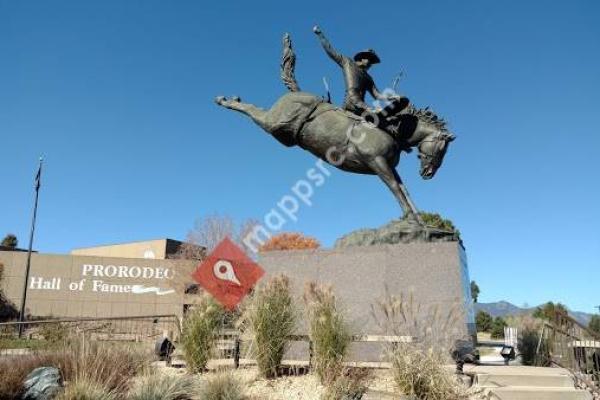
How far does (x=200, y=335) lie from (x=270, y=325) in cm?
109

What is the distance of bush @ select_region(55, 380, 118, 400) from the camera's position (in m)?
5.00

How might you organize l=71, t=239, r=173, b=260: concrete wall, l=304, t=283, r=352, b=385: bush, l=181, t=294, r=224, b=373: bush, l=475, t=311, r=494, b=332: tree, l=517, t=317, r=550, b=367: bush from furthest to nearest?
l=71, t=239, r=173, b=260: concrete wall < l=475, t=311, r=494, b=332: tree < l=517, t=317, r=550, b=367: bush < l=181, t=294, r=224, b=373: bush < l=304, t=283, r=352, b=385: bush

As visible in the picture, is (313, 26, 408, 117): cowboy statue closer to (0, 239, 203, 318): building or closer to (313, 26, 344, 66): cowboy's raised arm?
(313, 26, 344, 66): cowboy's raised arm

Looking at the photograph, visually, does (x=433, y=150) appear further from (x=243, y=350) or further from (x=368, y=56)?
(x=243, y=350)

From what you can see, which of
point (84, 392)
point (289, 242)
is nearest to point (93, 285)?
point (289, 242)

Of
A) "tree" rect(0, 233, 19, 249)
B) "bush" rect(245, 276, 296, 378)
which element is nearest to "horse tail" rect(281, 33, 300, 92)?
"bush" rect(245, 276, 296, 378)

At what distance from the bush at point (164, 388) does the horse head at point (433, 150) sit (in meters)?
5.15

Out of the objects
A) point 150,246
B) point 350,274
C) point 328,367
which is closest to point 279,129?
point 350,274

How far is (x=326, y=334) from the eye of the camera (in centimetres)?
569

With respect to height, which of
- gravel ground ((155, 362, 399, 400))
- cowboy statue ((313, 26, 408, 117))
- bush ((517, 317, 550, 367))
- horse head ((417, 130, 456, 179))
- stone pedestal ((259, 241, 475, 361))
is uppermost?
cowboy statue ((313, 26, 408, 117))

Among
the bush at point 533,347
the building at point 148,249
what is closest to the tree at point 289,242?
the building at point 148,249

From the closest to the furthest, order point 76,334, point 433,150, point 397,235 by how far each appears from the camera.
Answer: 1. point 76,334
2. point 397,235
3. point 433,150

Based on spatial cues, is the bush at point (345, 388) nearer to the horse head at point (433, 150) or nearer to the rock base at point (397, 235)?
the rock base at point (397, 235)

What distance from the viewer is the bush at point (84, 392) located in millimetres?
4996
